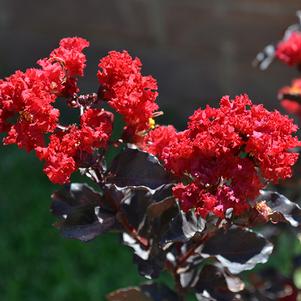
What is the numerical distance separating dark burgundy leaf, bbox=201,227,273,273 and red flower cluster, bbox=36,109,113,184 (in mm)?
297

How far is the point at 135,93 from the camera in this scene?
108cm

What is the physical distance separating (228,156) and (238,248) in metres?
0.24

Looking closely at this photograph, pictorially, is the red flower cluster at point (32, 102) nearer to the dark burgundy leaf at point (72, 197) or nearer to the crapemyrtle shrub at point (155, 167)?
the crapemyrtle shrub at point (155, 167)

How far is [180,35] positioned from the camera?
14.1 feet

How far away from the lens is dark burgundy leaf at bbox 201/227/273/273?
3.87 feet

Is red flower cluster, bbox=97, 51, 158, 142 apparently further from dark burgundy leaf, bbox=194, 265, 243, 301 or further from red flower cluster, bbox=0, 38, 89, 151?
dark burgundy leaf, bbox=194, 265, 243, 301

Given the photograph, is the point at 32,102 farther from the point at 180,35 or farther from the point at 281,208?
the point at 180,35

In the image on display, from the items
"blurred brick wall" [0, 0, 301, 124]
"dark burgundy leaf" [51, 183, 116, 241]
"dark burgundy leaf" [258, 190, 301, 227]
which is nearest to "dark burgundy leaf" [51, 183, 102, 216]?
"dark burgundy leaf" [51, 183, 116, 241]

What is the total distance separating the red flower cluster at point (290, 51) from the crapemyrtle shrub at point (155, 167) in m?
0.74

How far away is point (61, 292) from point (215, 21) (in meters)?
2.10

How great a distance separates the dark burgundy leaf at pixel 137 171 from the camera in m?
1.12

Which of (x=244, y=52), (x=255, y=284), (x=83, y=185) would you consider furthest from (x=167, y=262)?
(x=244, y=52)

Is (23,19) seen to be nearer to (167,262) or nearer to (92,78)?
(92,78)

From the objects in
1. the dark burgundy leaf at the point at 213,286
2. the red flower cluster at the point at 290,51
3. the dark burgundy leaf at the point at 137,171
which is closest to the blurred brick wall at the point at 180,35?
the red flower cluster at the point at 290,51
